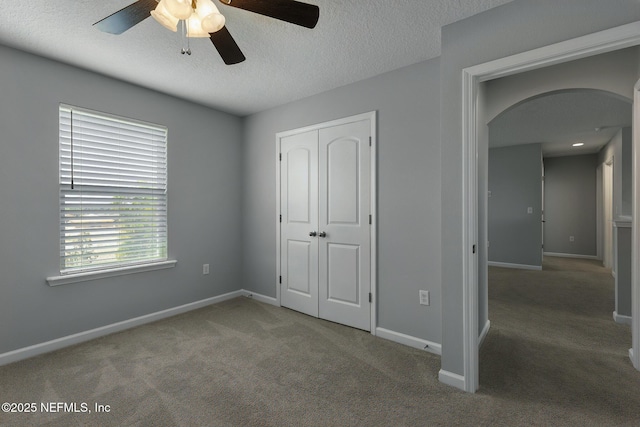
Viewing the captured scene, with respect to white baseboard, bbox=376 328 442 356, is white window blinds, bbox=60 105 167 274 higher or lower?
higher

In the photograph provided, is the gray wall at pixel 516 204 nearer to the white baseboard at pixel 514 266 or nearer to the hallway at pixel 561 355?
the white baseboard at pixel 514 266

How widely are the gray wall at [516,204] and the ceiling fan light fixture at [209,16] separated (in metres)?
6.47

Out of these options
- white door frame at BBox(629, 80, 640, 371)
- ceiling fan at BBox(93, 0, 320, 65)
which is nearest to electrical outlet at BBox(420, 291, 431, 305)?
white door frame at BBox(629, 80, 640, 371)

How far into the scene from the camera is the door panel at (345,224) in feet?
9.69

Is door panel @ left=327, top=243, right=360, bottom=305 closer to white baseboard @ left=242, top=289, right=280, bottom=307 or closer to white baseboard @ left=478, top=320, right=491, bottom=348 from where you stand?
white baseboard @ left=242, top=289, right=280, bottom=307

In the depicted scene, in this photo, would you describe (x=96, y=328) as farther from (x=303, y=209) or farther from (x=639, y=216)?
(x=639, y=216)

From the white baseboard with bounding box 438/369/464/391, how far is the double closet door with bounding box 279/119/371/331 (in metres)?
0.91

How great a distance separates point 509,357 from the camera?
2449mm

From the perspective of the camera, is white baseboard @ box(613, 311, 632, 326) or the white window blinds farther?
white baseboard @ box(613, 311, 632, 326)

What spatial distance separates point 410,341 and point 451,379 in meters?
0.60

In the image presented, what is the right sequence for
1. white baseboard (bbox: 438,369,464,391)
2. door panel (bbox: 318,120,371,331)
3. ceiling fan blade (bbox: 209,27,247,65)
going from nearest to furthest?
1. ceiling fan blade (bbox: 209,27,247,65)
2. white baseboard (bbox: 438,369,464,391)
3. door panel (bbox: 318,120,371,331)

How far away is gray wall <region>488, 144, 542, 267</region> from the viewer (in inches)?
235

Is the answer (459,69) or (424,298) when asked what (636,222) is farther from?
(459,69)

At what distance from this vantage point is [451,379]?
205 cm
